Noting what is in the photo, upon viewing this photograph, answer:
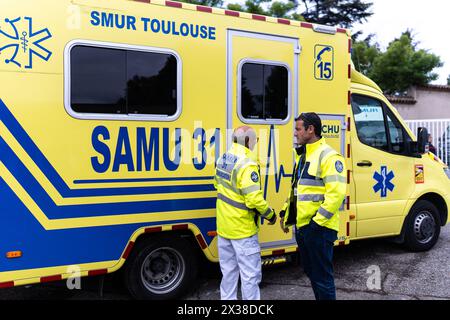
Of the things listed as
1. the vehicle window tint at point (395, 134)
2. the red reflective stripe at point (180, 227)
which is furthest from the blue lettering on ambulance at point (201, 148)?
the vehicle window tint at point (395, 134)

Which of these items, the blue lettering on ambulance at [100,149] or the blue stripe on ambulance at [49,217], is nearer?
Result: the blue stripe on ambulance at [49,217]

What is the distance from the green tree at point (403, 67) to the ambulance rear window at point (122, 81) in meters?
16.3

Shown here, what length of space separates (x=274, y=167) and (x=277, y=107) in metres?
0.61

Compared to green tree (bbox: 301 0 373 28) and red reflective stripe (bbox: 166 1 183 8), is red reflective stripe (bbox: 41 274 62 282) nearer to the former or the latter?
red reflective stripe (bbox: 166 1 183 8)

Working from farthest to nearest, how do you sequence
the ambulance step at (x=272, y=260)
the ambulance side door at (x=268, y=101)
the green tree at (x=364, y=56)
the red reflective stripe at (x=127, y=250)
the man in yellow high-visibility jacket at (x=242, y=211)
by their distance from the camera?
the green tree at (x=364, y=56), the ambulance step at (x=272, y=260), the ambulance side door at (x=268, y=101), the red reflective stripe at (x=127, y=250), the man in yellow high-visibility jacket at (x=242, y=211)

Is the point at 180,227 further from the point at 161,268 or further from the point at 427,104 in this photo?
the point at 427,104

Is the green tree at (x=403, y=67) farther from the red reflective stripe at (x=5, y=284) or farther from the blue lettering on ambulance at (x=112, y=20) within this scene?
the red reflective stripe at (x=5, y=284)

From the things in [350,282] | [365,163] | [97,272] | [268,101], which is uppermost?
[268,101]

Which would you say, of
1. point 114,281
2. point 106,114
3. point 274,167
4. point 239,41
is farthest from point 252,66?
point 114,281

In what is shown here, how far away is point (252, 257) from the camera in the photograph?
379 cm

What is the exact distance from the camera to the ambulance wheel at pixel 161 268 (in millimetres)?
4125

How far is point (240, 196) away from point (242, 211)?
0.12 m

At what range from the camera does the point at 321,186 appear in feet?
11.9

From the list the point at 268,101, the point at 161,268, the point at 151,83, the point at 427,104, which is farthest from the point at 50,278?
the point at 427,104
